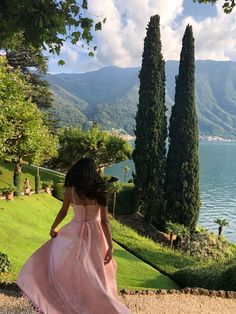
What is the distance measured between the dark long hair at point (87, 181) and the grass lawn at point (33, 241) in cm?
562

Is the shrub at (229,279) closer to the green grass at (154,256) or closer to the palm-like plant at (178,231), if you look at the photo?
the green grass at (154,256)

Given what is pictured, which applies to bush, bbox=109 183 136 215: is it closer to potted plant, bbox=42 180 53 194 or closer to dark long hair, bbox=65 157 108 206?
potted plant, bbox=42 180 53 194

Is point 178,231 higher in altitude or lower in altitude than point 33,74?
lower

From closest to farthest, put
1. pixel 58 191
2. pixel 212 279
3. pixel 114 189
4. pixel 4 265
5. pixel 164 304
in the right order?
pixel 164 304 → pixel 4 265 → pixel 212 279 → pixel 114 189 → pixel 58 191

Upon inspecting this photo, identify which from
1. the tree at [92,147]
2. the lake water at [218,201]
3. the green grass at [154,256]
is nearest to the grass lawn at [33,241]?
the green grass at [154,256]

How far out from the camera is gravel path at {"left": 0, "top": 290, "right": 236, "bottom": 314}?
24.2 ft

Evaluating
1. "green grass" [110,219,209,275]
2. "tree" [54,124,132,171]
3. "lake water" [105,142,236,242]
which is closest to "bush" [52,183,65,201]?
"tree" [54,124,132,171]

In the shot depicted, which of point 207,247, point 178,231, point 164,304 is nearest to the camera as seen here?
point 164,304

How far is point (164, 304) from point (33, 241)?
9552 mm

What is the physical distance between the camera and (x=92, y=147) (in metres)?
39.3

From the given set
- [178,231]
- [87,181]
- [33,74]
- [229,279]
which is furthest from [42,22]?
[33,74]

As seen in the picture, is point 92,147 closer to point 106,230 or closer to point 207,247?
point 207,247

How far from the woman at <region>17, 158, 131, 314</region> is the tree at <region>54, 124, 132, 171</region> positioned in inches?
1316

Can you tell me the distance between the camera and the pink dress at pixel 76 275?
551cm
